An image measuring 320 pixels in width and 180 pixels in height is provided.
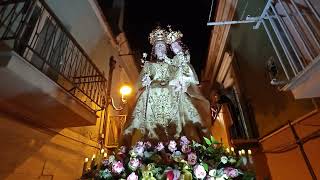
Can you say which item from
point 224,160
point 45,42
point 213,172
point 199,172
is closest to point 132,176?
point 199,172

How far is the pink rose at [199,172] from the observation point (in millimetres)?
2205

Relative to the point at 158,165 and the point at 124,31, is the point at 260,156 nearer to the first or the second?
the point at 158,165

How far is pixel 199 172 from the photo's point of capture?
7.27ft

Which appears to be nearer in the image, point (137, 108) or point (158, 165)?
point (158, 165)

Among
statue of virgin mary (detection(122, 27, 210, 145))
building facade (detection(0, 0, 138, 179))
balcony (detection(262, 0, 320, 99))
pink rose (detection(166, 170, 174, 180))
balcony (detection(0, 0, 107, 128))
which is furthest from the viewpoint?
statue of virgin mary (detection(122, 27, 210, 145))

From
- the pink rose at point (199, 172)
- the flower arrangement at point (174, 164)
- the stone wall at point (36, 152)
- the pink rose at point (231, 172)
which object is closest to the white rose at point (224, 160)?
the flower arrangement at point (174, 164)

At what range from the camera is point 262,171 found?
4938 mm

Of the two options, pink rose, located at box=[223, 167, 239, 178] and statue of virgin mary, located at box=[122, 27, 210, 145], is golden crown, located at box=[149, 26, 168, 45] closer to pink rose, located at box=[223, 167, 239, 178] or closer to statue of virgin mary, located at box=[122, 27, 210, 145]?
statue of virgin mary, located at box=[122, 27, 210, 145]

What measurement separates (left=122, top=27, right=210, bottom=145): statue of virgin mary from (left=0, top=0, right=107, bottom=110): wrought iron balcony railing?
1.33 metres

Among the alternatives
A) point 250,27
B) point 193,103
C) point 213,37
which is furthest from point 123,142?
point 213,37

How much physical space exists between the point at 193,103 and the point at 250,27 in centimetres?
326

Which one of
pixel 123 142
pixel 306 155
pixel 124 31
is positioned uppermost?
pixel 124 31

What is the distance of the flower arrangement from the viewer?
2238mm

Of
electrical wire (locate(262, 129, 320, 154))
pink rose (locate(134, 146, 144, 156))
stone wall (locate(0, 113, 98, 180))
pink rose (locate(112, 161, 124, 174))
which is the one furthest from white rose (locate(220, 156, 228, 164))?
stone wall (locate(0, 113, 98, 180))
